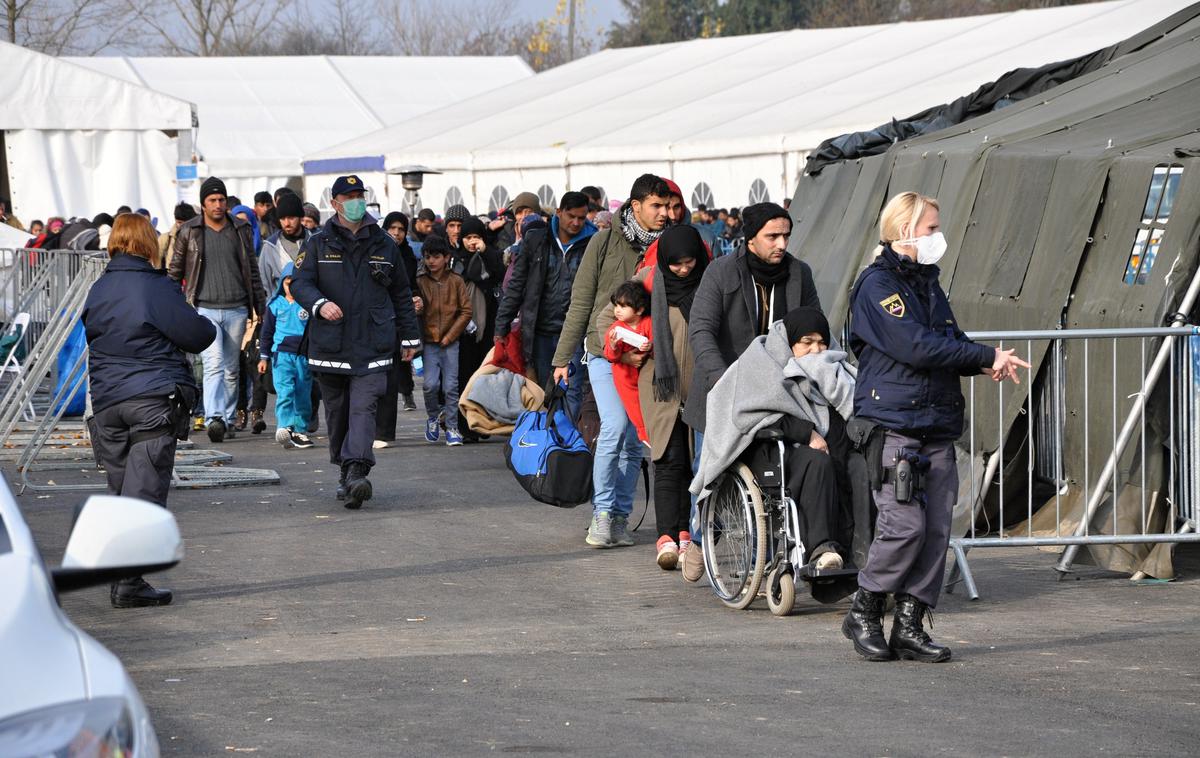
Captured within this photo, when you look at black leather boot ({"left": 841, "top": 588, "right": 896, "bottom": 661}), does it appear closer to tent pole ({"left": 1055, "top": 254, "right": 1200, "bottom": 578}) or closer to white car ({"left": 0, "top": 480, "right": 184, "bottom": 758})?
tent pole ({"left": 1055, "top": 254, "right": 1200, "bottom": 578})

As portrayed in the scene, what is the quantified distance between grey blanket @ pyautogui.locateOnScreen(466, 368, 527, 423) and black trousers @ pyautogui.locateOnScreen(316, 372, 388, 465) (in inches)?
133

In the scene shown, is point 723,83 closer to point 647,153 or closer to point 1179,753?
point 647,153

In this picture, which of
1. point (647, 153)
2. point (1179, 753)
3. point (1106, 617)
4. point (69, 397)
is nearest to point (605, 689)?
point (1179, 753)

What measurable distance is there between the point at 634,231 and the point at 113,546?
6522mm

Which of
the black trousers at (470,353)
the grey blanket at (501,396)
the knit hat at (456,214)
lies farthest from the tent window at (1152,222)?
the knit hat at (456,214)

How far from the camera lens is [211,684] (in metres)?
6.77

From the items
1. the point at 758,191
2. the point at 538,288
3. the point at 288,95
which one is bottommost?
the point at 538,288

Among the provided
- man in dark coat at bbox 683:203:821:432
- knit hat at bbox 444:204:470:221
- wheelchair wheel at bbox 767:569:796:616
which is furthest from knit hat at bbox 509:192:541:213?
wheelchair wheel at bbox 767:569:796:616

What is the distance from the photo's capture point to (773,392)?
26.5 ft

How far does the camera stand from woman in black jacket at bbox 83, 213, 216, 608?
339 inches

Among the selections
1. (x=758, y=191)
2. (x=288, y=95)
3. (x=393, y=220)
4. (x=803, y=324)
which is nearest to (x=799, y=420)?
(x=803, y=324)

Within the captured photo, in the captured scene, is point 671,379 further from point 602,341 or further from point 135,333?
point 135,333

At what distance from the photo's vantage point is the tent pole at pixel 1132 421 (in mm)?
9172

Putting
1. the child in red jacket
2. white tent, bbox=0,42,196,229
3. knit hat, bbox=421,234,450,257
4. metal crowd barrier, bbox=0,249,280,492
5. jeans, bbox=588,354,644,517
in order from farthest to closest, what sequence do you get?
white tent, bbox=0,42,196,229, knit hat, bbox=421,234,450,257, metal crowd barrier, bbox=0,249,280,492, jeans, bbox=588,354,644,517, the child in red jacket
